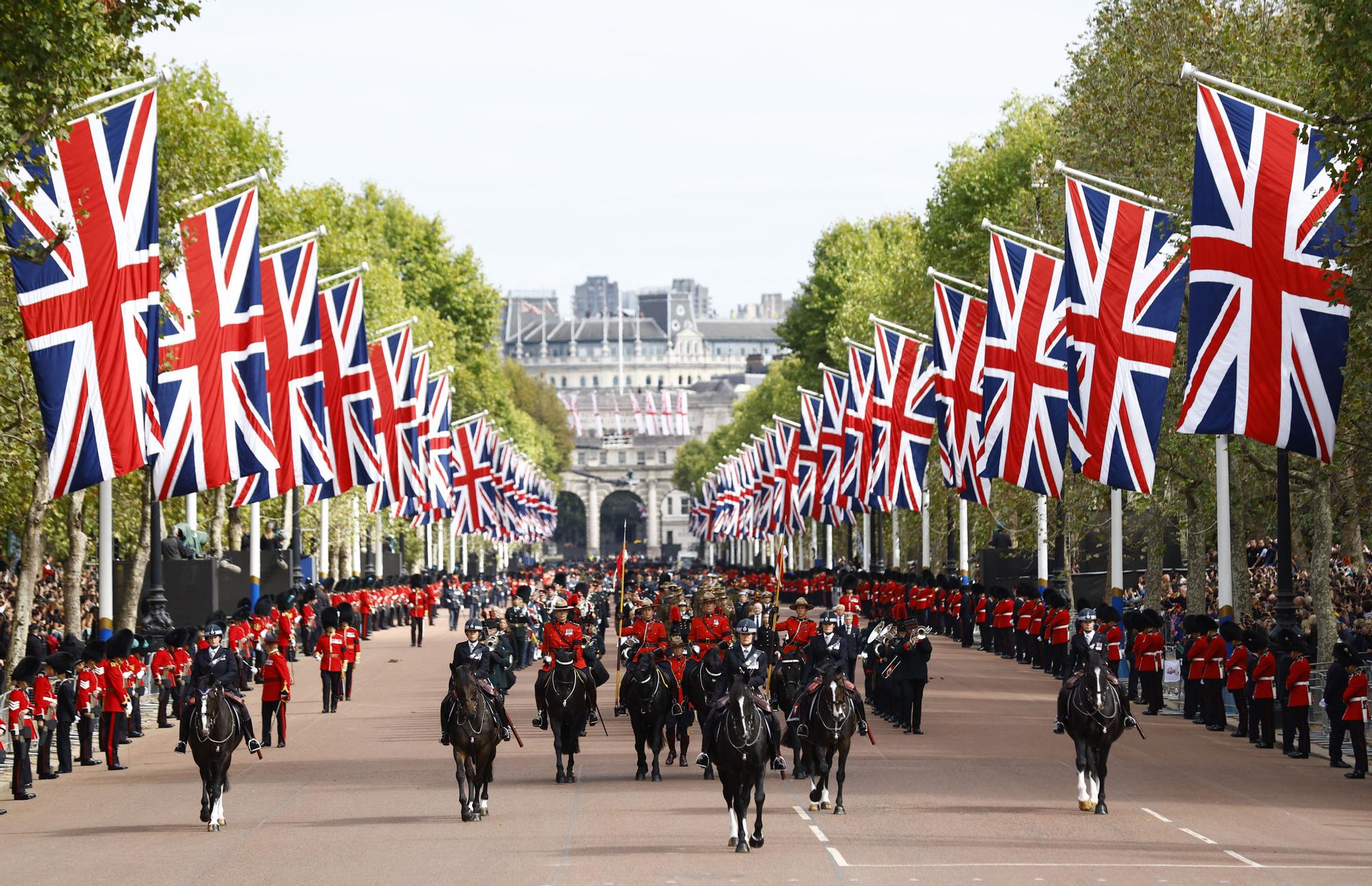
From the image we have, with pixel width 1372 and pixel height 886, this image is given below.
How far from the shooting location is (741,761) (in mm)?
→ 16531

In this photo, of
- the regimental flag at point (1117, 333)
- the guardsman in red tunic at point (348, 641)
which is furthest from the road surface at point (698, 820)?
the guardsman in red tunic at point (348, 641)

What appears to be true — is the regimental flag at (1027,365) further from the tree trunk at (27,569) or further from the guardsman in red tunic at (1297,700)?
the tree trunk at (27,569)

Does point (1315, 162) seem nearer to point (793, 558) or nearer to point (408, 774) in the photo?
point (408, 774)

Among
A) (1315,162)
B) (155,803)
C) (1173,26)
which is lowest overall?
(155,803)

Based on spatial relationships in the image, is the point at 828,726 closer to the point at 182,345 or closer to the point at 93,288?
the point at 93,288

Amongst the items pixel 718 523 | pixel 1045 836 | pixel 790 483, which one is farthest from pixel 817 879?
pixel 718 523

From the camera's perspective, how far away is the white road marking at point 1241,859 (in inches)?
598

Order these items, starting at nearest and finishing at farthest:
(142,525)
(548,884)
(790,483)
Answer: (548,884)
(142,525)
(790,483)

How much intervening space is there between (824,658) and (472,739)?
13.5ft

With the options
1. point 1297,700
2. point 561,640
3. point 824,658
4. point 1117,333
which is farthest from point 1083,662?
point 1117,333

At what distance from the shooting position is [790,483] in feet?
223

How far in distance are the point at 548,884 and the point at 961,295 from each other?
24.0m

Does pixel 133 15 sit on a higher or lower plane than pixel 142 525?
higher

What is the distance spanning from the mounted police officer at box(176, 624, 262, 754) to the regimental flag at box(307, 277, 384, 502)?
46.2 feet
